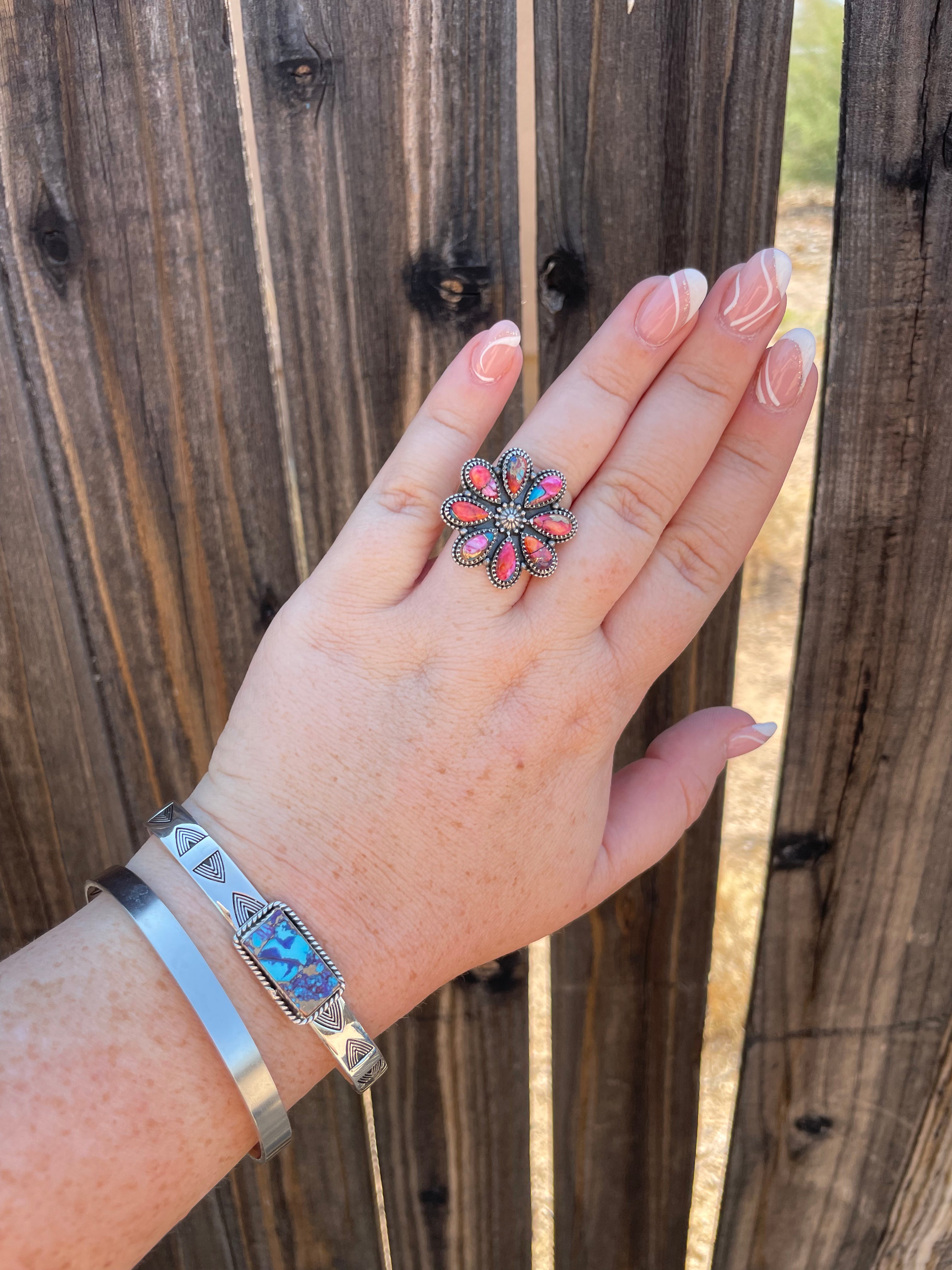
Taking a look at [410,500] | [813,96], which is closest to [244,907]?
[410,500]

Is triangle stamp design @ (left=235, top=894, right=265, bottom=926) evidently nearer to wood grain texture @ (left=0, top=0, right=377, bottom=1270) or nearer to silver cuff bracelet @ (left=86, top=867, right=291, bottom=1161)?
silver cuff bracelet @ (left=86, top=867, right=291, bottom=1161)

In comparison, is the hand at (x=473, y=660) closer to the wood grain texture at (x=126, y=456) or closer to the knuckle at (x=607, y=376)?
the knuckle at (x=607, y=376)

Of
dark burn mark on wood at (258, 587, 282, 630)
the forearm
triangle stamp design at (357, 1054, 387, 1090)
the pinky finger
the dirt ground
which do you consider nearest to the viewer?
the forearm

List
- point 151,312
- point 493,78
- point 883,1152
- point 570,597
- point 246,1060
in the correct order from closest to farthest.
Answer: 1. point 246,1060
2. point 570,597
3. point 493,78
4. point 151,312
5. point 883,1152

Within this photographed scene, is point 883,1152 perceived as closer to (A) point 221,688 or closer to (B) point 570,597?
(B) point 570,597

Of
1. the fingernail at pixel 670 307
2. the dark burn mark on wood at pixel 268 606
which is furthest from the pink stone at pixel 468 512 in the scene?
the dark burn mark on wood at pixel 268 606

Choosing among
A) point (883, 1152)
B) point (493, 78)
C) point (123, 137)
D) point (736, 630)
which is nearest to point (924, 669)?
point (736, 630)

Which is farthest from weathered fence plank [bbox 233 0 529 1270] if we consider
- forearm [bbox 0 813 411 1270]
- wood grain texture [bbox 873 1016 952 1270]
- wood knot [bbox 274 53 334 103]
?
wood grain texture [bbox 873 1016 952 1270]

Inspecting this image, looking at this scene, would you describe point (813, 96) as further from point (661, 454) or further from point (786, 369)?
point (661, 454)
